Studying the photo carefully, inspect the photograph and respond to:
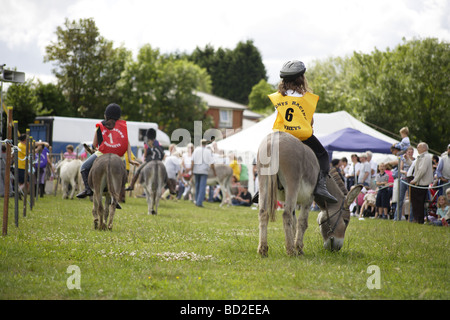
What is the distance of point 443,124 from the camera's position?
154 feet

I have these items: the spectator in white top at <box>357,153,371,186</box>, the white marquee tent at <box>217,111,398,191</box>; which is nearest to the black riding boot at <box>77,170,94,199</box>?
the spectator in white top at <box>357,153,371,186</box>

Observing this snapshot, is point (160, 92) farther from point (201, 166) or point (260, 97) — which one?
point (201, 166)

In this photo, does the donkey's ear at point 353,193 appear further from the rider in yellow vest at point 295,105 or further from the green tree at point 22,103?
the green tree at point 22,103

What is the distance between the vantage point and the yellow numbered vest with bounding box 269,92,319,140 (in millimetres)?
7949

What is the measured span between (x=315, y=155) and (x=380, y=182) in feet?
39.0

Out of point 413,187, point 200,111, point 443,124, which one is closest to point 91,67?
point 200,111

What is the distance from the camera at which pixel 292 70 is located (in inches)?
316

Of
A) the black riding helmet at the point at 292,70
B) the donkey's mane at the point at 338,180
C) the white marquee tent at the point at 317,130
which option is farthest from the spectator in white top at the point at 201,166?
the black riding helmet at the point at 292,70

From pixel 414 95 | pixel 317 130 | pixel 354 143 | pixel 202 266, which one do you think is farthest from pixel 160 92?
pixel 202 266

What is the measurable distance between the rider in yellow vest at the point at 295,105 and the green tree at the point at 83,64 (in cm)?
5144

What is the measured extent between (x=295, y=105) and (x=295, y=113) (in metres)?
0.11

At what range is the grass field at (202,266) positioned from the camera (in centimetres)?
539

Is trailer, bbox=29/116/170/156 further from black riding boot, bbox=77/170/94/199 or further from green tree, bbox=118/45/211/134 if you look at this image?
black riding boot, bbox=77/170/94/199
